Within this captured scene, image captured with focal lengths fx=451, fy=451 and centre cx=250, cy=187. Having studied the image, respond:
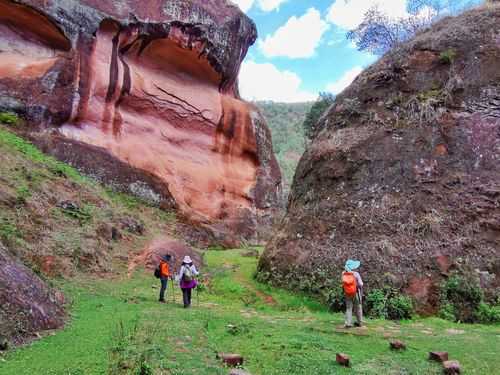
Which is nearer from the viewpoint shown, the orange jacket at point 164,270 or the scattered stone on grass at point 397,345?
the scattered stone on grass at point 397,345

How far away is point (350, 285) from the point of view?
7730mm

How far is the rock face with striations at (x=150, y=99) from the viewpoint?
739 inches

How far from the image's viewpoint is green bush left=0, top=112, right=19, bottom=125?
1745 centimetres

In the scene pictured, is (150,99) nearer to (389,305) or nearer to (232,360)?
(389,305)

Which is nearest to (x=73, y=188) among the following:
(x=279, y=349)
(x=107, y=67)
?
(x=107, y=67)

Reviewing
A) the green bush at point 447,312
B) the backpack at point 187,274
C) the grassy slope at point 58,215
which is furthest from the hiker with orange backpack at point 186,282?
the green bush at point 447,312

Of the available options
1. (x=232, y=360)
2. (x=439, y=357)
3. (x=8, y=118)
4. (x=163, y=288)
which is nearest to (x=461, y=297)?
(x=439, y=357)

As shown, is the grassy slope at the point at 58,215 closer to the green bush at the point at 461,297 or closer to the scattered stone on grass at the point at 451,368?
the scattered stone on grass at the point at 451,368

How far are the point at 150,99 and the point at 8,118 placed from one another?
7.12 metres

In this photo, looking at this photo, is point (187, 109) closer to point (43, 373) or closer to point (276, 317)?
point (276, 317)

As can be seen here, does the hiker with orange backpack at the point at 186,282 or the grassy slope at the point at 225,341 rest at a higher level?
the hiker with orange backpack at the point at 186,282

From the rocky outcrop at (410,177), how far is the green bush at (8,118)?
1139 cm

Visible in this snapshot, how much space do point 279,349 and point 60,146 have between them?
1501cm

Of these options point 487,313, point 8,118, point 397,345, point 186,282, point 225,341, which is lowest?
point 225,341
